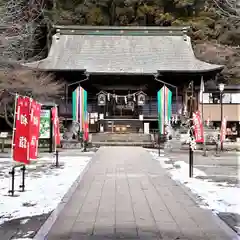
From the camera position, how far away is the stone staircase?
26.1 metres

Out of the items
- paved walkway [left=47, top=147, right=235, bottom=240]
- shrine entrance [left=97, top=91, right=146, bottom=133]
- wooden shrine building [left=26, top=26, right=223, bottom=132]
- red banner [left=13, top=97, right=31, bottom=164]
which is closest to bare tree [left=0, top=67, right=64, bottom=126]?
wooden shrine building [left=26, top=26, right=223, bottom=132]

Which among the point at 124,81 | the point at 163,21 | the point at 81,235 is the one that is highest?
the point at 163,21

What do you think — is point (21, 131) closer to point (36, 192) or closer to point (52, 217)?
point (36, 192)

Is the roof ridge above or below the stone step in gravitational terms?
above

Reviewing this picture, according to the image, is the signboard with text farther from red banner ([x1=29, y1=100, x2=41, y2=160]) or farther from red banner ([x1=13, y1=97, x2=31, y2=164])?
red banner ([x1=13, y1=97, x2=31, y2=164])

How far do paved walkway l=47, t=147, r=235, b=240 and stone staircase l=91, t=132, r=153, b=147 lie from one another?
1607 cm

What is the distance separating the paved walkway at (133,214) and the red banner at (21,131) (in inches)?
51.4

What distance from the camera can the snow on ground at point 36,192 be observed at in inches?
249

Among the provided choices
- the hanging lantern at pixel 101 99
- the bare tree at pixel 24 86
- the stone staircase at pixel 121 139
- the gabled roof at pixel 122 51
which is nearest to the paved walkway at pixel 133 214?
the bare tree at pixel 24 86

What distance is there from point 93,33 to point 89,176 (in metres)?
27.8

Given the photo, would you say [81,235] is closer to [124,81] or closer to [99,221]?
[99,221]

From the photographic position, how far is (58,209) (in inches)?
251

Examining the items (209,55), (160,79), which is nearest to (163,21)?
(209,55)

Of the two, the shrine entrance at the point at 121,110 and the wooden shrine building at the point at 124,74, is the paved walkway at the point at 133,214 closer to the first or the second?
the shrine entrance at the point at 121,110
